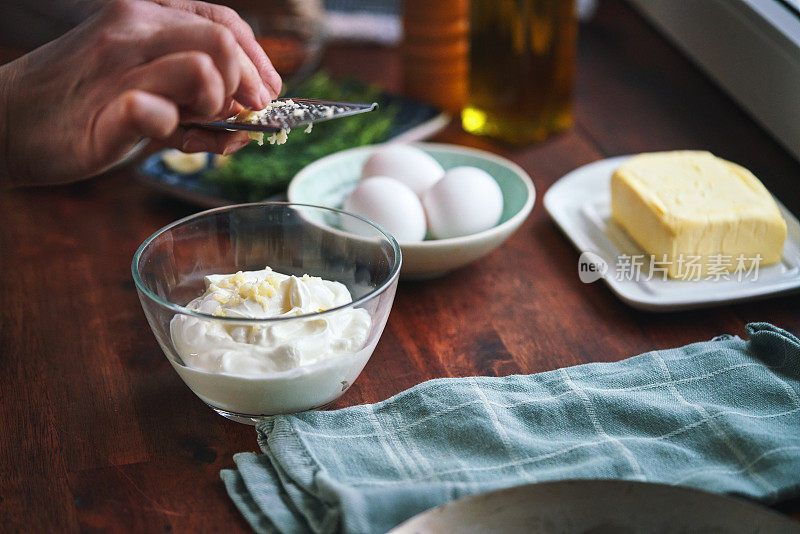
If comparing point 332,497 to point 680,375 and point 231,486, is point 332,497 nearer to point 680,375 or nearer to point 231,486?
point 231,486

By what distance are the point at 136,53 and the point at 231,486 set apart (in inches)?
16.1

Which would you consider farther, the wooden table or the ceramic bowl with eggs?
the ceramic bowl with eggs

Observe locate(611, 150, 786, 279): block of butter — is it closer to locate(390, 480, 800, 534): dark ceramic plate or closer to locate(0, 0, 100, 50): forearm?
locate(390, 480, 800, 534): dark ceramic plate

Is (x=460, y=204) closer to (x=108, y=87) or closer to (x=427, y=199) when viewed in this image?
(x=427, y=199)

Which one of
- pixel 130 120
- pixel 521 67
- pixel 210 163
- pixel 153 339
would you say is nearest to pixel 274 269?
pixel 153 339

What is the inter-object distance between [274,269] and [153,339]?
18 centimetres

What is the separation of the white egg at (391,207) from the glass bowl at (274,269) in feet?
0.33

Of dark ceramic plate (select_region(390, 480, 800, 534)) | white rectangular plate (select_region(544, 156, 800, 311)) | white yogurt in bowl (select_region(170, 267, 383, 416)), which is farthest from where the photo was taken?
white rectangular plate (select_region(544, 156, 800, 311))

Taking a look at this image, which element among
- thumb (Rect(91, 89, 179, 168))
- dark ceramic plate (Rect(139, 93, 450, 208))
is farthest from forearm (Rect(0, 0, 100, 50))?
thumb (Rect(91, 89, 179, 168))

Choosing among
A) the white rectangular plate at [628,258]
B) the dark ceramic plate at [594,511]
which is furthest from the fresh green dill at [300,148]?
the dark ceramic plate at [594,511]

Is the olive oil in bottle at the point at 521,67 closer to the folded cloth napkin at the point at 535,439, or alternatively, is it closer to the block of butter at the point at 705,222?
the block of butter at the point at 705,222

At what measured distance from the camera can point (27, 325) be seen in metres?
1.05

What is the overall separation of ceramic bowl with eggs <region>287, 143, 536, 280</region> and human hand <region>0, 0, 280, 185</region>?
1.15 feet

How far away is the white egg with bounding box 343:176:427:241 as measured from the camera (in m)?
1.07
